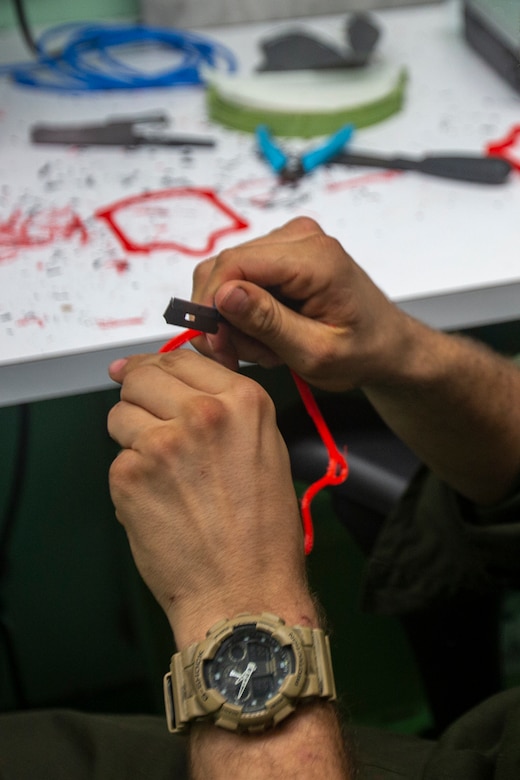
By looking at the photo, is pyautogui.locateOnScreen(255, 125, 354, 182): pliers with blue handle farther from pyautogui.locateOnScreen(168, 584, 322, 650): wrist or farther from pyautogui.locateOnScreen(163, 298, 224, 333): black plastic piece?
pyautogui.locateOnScreen(168, 584, 322, 650): wrist

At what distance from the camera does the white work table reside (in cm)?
66

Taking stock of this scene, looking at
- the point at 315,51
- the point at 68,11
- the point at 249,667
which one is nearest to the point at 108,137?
the point at 315,51

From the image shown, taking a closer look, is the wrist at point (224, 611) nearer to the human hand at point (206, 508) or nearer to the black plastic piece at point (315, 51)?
the human hand at point (206, 508)

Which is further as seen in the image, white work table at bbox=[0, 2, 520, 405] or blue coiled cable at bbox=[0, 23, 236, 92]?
blue coiled cable at bbox=[0, 23, 236, 92]

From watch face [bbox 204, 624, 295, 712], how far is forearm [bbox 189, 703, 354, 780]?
0.02 metres

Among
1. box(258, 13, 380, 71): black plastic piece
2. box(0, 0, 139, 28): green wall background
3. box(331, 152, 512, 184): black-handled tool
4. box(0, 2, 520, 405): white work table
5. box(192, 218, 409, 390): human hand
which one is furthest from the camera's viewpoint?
box(0, 0, 139, 28): green wall background

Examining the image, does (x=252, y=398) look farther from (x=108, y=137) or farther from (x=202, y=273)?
(x=108, y=137)

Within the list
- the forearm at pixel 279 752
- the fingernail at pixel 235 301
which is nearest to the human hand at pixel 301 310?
the fingernail at pixel 235 301

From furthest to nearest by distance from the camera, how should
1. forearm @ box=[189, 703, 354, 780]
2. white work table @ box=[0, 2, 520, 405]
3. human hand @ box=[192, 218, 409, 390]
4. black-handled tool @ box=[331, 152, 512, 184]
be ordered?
black-handled tool @ box=[331, 152, 512, 184] → white work table @ box=[0, 2, 520, 405] → human hand @ box=[192, 218, 409, 390] → forearm @ box=[189, 703, 354, 780]

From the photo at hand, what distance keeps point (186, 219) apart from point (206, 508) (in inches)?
15.6

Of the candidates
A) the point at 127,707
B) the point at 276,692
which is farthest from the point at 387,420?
the point at 127,707

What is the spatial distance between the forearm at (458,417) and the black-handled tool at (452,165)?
0.23 m

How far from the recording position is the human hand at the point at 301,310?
544 millimetres

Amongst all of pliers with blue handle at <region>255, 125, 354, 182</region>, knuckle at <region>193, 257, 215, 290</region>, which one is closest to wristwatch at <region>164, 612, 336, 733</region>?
knuckle at <region>193, 257, 215, 290</region>
